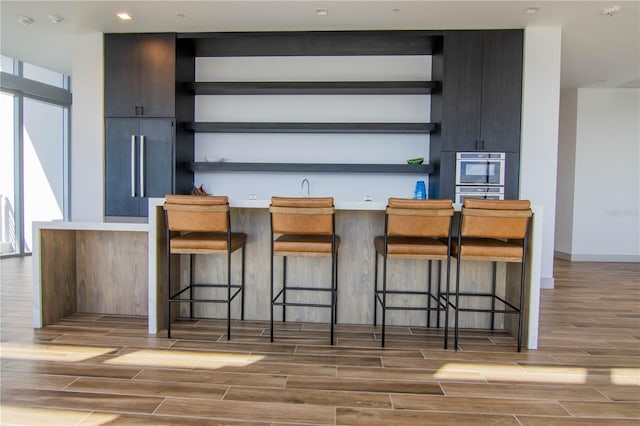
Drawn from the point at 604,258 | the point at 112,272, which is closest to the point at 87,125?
the point at 112,272

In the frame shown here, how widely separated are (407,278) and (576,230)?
16.7 ft

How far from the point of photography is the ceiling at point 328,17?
12.6 ft

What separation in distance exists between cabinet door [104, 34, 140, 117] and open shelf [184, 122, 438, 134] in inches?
28.0

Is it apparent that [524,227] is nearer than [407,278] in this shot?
Yes

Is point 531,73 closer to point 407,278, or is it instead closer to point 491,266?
point 491,266

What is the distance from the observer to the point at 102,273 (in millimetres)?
3178

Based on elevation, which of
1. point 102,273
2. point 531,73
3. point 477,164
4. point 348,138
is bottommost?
point 102,273

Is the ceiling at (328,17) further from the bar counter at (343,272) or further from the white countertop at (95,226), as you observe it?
the white countertop at (95,226)

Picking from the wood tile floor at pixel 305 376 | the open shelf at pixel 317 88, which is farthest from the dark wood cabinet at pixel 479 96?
the wood tile floor at pixel 305 376

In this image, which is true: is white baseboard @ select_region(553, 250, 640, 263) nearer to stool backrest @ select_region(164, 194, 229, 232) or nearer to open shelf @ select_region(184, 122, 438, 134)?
open shelf @ select_region(184, 122, 438, 134)

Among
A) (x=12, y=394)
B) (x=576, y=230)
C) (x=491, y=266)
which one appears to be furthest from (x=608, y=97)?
(x=12, y=394)

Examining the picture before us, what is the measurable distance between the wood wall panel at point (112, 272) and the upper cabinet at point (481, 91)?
334 centimetres

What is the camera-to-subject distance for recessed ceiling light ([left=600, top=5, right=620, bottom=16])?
12.4ft

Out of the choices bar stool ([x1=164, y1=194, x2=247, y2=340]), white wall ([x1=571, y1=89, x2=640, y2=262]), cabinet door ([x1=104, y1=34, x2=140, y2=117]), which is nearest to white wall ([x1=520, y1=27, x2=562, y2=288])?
white wall ([x1=571, y1=89, x2=640, y2=262])
